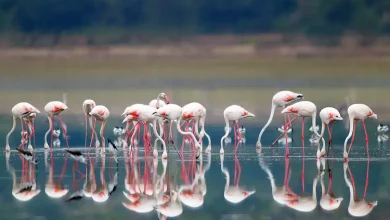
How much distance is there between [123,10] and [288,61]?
19.8 feet

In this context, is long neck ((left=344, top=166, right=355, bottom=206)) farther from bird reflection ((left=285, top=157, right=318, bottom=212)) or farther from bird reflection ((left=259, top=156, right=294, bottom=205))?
bird reflection ((left=259, top=156, right=294, bottom=205))

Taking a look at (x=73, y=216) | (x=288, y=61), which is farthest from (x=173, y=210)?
(x=288, y=61)

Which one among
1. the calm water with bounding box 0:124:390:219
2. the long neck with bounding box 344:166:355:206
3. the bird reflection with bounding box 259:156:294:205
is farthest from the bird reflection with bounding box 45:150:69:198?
the long neck with bounding box 344:166:355:206

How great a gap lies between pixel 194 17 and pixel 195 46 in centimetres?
178

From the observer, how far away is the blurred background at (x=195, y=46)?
38.3 metres

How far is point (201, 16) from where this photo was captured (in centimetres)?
4128

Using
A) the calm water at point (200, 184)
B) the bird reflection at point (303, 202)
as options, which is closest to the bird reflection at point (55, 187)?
the calm water at point (200, 184)

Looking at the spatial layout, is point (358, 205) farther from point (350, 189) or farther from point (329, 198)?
point (350, 189)

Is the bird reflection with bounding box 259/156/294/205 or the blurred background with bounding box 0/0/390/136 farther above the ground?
the blurred background with bounding box 0/0/390/136

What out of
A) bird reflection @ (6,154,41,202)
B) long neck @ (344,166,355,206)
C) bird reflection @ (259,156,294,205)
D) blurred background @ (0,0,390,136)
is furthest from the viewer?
blurred background @ (0,0,390,136)

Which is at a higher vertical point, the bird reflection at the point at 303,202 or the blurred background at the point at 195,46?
the blurred background at the point at 195,46

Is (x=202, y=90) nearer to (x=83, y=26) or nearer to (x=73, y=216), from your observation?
(x=83, y=26)

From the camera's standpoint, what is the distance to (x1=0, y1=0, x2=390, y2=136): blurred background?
38.3 meters

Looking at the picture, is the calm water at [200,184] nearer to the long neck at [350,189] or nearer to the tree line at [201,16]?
the long neck at [350,189]
